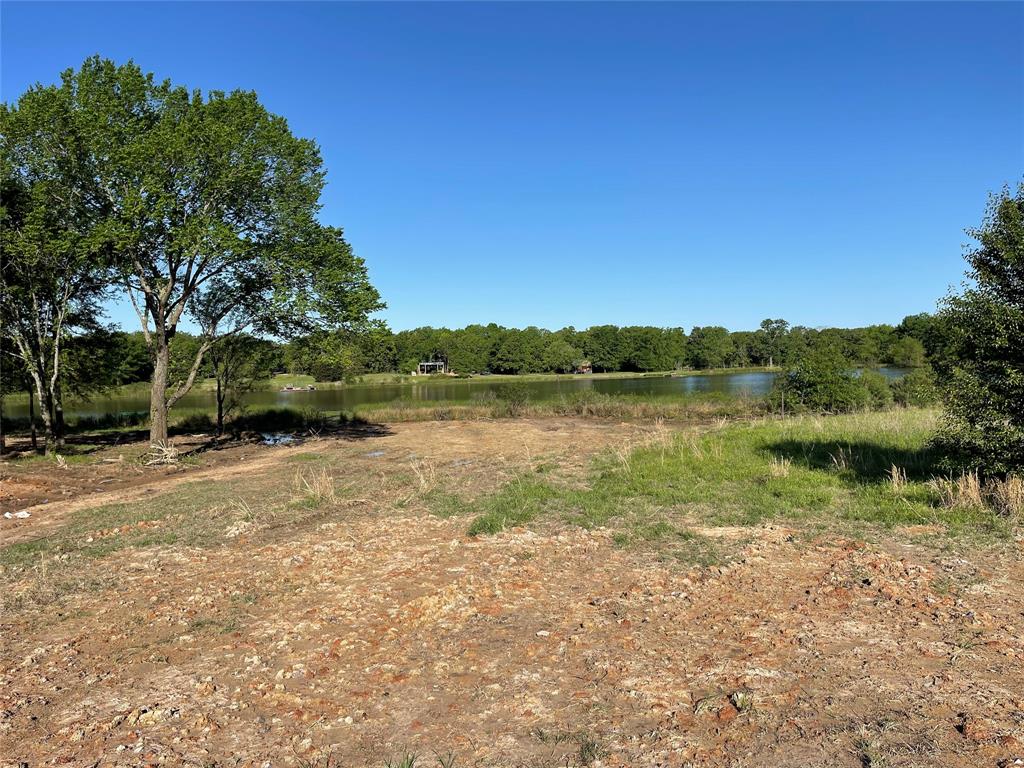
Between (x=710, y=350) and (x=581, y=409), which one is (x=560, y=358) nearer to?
(x=710, y=350)

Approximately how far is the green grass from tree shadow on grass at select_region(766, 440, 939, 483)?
0.8 inches

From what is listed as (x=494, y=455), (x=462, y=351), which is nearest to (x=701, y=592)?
(x=494, y=455)

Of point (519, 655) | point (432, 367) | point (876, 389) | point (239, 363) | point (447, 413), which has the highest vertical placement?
point (432, 367)

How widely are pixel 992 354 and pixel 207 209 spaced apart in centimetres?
1785

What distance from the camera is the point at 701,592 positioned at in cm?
555

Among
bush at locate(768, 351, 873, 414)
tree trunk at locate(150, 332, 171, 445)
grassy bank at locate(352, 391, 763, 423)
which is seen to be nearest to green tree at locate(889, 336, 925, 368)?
grassy bank at locate(352, 391, 763, 423)

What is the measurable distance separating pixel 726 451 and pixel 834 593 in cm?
820

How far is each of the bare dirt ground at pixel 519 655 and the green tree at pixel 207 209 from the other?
10808mm

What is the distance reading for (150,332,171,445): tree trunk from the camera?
1702 cm

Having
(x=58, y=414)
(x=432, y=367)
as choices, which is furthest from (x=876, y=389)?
(x=432, y=367)

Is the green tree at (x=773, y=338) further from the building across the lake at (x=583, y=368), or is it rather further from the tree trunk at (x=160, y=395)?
the tree trunk at (x=160, y=395)

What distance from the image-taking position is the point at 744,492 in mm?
9578

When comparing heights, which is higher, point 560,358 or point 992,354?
point 560,358

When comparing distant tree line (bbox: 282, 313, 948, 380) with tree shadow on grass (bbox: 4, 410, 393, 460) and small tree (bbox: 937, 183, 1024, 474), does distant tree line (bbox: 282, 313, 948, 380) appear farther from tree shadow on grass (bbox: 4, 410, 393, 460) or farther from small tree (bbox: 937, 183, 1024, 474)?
small tree (bbox: 937, 183, 1024, 474)
